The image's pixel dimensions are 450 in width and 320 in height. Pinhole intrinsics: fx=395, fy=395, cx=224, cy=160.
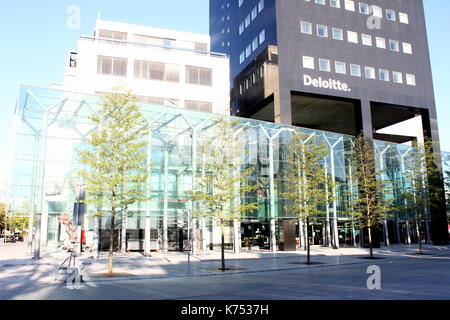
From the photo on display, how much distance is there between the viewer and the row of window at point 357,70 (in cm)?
4209

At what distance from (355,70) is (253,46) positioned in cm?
1219

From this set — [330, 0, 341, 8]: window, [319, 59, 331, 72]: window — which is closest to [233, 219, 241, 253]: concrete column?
[319, 59, 331, 72]: window

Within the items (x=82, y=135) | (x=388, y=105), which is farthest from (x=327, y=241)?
(x=82, y=135)

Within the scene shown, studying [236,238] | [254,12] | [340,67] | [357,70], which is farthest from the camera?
[254,12]

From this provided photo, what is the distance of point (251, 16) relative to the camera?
160 feet

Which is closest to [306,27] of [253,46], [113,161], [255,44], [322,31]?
[322,31]

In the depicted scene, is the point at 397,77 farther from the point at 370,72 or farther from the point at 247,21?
the point at 247,21

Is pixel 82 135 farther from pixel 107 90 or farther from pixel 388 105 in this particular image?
pixel 388 105

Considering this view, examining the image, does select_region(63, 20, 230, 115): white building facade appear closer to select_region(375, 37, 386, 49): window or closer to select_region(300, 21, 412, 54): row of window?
select_region(300, 21, 412, 54): row of window

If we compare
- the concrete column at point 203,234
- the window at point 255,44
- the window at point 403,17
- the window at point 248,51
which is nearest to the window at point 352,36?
the window at point 403,17

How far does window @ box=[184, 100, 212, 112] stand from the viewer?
4531 centimetres

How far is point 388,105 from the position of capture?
4634 centimetres

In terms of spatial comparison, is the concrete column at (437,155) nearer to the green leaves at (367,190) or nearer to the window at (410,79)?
the window at (410,79)
